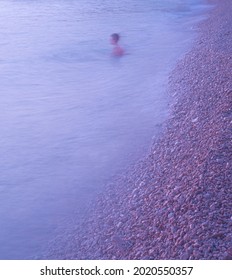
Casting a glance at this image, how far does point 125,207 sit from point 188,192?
3.61 ft

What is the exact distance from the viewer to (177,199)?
5535mm

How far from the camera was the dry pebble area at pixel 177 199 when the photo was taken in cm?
474

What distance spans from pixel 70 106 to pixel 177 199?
5.94 metres

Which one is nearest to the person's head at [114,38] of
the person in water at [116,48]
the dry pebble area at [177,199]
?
the person in water at [116,48]

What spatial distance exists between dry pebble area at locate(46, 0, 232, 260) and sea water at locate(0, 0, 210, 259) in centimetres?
53

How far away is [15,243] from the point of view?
20.4 feet

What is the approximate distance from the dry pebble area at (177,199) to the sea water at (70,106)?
Result: 0.53 m

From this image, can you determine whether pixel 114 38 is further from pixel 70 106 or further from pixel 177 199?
pixel 177 199

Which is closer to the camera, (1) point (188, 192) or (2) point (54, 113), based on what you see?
(1) point (188, 192)

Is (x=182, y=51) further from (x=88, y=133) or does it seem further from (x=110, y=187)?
(x=110, y=187)

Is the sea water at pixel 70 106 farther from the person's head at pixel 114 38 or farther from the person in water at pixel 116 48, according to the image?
the person's head at pixel 114 38

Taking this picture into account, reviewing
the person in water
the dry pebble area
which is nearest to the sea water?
the person in water

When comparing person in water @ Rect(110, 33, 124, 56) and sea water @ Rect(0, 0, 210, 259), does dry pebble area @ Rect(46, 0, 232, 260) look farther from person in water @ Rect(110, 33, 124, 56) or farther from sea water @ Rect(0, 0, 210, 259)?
person in water @ Rect(110, 33, 124, 56)

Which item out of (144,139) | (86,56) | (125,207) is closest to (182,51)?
(86,56)
